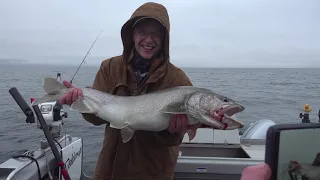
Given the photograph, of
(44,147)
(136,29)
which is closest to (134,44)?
(136,29)

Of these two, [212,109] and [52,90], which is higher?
[52,90]

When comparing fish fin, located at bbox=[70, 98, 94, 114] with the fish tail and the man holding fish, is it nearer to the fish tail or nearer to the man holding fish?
the man holding fish

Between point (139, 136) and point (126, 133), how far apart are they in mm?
268

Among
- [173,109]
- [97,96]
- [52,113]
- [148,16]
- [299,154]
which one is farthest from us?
[52,113]

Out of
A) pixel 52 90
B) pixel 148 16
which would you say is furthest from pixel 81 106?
pixel 148 16

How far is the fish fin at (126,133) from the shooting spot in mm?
3516

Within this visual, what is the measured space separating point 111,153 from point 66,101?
2.72ft

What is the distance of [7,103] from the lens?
21.6 meters

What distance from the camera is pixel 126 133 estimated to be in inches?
140

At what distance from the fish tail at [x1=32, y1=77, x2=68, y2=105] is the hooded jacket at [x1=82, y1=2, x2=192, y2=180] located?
0.41m

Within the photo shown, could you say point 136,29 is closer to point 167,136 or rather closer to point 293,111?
point 167,136

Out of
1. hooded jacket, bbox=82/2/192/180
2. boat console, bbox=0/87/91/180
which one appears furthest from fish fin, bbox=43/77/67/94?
boat console, bbox=0/87/91/180

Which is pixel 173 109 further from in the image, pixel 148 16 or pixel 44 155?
pixel 44 155

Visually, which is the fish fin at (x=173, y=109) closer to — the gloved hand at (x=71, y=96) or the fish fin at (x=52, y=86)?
the gloved hand at (x=71, y=96)
